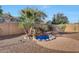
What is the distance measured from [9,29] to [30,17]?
310 mm

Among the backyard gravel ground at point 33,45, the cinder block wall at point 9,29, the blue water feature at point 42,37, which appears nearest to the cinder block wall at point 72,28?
the backyard gravel ground at point 33,45

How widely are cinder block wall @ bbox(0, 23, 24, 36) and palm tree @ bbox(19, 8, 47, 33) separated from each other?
0.06 meters

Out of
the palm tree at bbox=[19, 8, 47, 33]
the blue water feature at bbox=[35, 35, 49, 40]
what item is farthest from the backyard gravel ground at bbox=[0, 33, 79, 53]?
the palm tree at bbox=[19, 8, 47, 33]

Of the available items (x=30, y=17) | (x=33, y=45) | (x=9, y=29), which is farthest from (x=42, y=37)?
(x=9, y=29)

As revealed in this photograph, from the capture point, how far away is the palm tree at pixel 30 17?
2.85m

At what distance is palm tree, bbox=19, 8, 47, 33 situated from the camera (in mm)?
2848

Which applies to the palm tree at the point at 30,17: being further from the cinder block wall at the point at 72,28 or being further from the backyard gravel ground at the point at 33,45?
the cinder block wall at the point at 72,28

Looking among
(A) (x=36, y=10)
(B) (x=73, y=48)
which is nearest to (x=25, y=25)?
(A) (x=36, y=10)

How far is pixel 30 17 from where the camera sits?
112 inches

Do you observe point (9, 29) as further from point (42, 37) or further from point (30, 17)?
point (42, 37)

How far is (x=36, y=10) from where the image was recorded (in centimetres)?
285

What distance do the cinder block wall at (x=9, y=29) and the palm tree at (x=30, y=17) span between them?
0.06 m
